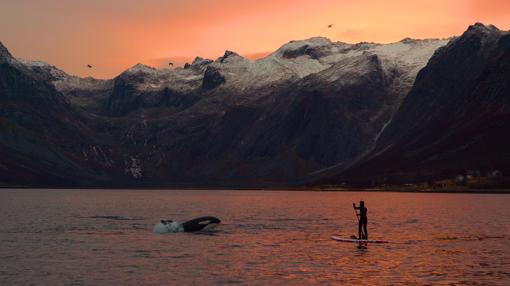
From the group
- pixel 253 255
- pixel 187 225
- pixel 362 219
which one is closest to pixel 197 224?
pixel 187 225

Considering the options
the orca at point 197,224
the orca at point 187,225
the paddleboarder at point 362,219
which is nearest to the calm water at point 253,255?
the orca at point 187,225

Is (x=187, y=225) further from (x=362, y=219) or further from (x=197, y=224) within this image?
(x=362, y=219)

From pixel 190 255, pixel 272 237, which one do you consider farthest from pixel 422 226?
pixel 190 255

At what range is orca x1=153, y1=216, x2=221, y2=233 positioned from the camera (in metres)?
131

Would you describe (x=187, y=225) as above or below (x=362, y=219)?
below

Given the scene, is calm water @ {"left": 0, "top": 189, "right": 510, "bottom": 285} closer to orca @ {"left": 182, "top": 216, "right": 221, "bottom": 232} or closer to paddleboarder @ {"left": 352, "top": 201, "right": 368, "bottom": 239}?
orca @ {"left": 182, "top": 216, "right": 221, "bottom": 232}

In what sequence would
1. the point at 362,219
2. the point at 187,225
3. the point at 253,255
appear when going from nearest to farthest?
the point at 253,255 → the point at 362,219 → the point at 187,225

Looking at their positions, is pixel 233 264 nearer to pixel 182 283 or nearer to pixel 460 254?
pixel 182 283

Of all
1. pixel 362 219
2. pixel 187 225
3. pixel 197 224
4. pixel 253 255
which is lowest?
pixel 253 255

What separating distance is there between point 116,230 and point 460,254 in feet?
207

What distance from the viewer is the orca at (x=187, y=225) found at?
131m

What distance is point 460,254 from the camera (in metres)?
97.3

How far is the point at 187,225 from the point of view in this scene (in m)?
135

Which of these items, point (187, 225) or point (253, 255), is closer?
point (253, 255)
